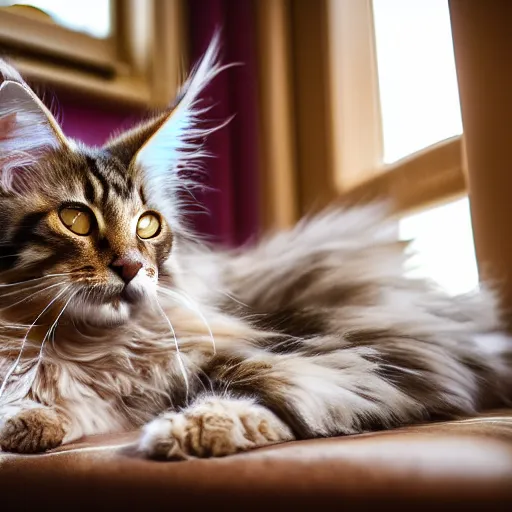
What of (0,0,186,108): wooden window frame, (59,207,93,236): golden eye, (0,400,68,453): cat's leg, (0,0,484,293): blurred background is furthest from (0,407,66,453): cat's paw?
(0,0,186,108): wooden window frame

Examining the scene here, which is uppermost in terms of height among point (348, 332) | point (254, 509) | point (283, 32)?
point (283, 32)

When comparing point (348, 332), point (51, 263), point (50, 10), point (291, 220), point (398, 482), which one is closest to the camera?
point (398, 482)

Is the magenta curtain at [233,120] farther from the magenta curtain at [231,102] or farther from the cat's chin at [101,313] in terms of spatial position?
the cat's chin at [101,313]

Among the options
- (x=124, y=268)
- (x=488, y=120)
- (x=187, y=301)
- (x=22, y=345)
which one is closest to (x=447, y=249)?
(x=488, y=120)

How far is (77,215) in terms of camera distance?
33.0 inches

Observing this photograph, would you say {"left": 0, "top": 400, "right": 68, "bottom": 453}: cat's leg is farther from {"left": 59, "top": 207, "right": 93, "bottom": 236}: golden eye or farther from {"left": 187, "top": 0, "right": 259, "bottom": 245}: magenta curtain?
{"left": 187, "top": 0, "right": 259, "bottom": 245}: magenta curtain

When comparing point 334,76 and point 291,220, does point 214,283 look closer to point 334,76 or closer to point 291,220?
point 291,220

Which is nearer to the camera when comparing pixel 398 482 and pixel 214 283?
pixel 398 482

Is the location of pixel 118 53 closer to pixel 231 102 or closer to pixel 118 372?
pixel 231 102

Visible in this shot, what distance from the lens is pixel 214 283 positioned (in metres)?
1.03

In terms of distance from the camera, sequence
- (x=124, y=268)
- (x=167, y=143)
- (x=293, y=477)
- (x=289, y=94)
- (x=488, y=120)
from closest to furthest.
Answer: (x=293, y=477), (x=124, y=268), (x=488, y=120), (x=167, y=143), (x=289, y=94)

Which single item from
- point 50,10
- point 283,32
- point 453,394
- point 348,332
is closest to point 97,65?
point 50,10

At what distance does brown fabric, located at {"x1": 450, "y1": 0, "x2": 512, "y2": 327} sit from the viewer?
0.88m

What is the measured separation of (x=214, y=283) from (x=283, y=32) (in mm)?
605
